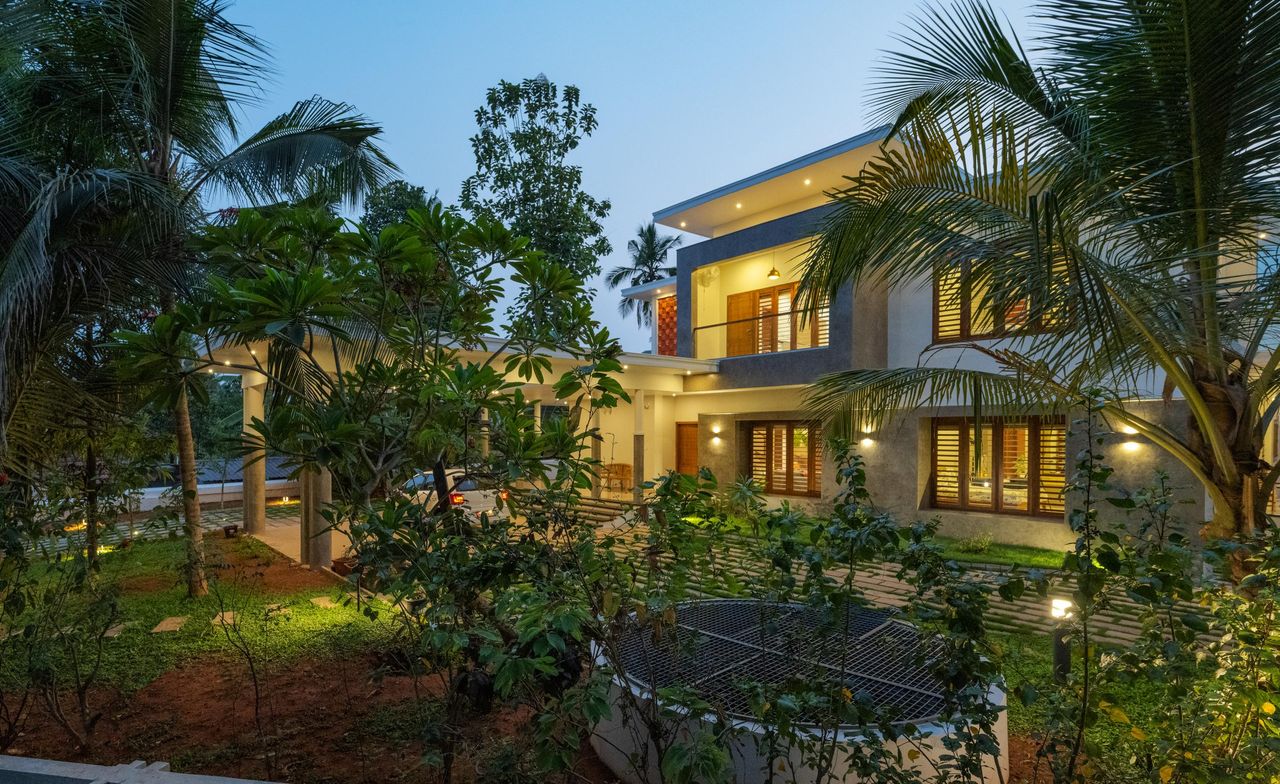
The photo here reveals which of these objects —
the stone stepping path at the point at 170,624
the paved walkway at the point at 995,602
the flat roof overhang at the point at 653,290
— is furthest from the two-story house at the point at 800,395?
the stone stepping path at the point at 170,624

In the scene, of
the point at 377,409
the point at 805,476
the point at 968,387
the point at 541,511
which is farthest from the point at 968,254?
the point at 805,476

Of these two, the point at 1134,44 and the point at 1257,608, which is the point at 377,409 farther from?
the point at 1134,44

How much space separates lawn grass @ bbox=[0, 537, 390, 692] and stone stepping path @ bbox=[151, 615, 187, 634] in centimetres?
6

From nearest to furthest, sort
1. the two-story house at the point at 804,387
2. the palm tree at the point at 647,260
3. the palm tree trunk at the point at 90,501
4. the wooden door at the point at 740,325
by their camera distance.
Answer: the palm tree trunk at the point at 90,501
the two-story house at the point at 804,387
the wooden door at the point at 740,325
the palm tree at the point at 647,260

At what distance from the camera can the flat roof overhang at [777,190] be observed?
42.0 feet

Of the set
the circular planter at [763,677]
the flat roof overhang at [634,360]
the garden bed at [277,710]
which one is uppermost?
the flat roof overhang at [634,360]

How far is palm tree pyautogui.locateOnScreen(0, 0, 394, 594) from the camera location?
5.01 metres

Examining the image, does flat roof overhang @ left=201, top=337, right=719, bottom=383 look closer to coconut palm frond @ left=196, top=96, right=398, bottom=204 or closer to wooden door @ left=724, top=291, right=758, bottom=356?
wooden door @ left=724, top=291, right=758, bottom=356

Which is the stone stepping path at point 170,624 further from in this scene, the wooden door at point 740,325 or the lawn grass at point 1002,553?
the wooden door at point 740,325

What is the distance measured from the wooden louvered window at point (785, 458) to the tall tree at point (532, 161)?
6101 millimetres

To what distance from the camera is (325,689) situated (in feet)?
16.0

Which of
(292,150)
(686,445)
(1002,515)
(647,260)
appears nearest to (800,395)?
(1002,515)

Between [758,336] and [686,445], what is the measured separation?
4.34 meters

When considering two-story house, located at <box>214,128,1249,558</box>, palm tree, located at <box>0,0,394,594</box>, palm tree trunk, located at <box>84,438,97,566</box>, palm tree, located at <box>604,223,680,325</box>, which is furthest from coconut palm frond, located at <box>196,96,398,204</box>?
palm tree, located at <box>604,223,680,325</box>
